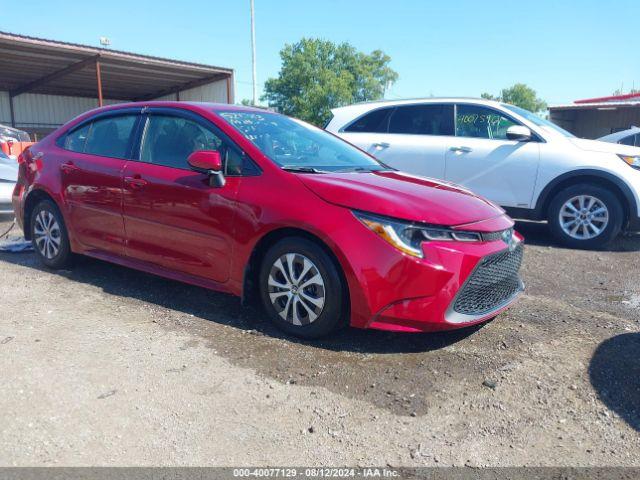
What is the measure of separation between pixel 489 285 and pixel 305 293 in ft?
3.87

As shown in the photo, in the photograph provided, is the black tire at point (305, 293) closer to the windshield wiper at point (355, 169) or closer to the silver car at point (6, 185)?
the windshield wiper at point (355, 169)

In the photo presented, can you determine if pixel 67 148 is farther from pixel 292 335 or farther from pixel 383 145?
pixel 383 145

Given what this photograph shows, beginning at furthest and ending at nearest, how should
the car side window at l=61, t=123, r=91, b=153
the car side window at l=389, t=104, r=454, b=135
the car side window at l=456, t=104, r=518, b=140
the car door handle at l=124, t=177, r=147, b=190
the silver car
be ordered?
the silver car
the car side window at l=389, t=104, r=454, b=135
the car side window at l=456, t=104, r=518, b=140
the car side window at l=61, t=123, r=91, b=153
the car door handle at l=124, t=177, r=147, b=190

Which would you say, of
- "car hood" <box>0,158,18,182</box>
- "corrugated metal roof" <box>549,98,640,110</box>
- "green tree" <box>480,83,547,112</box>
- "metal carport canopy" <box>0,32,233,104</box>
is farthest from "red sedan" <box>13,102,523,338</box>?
"green tree" <box>480,83,547,112</box>

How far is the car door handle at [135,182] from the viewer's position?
4238mm

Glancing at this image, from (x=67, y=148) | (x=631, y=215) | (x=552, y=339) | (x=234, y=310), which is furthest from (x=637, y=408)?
(x=67, y=148)

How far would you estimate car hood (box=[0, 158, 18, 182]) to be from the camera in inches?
318

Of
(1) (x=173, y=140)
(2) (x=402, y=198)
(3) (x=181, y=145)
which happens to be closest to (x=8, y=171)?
(1) (x=173, y=140)

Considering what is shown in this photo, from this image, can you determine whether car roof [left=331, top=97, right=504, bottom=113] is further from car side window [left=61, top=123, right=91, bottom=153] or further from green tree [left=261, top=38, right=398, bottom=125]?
green tree [left=261, top=38, right=398, bottom=125]

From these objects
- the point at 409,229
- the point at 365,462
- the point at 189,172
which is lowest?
the point at 365,462

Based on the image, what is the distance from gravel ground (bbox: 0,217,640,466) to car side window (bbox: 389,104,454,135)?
11.5ft

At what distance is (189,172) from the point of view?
13.2 ft

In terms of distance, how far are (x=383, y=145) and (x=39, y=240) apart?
4409 millimetres

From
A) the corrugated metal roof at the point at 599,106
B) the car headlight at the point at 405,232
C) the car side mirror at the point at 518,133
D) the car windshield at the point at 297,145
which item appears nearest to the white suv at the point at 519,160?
the car side mirror at the point at 518,133
